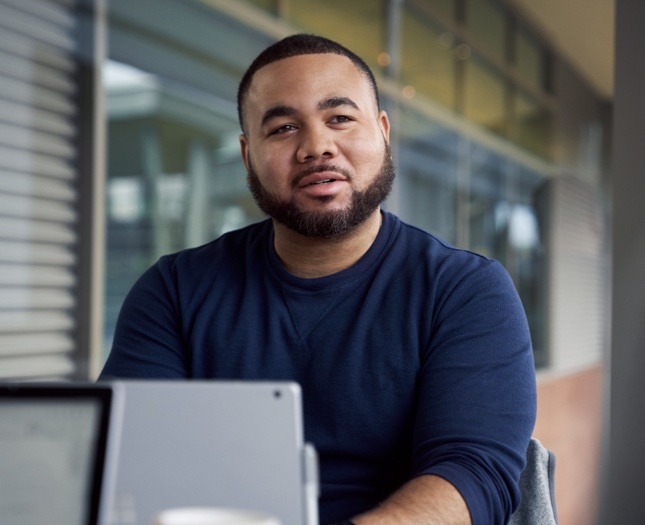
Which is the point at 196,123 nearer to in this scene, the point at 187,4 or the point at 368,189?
the point at 187,4

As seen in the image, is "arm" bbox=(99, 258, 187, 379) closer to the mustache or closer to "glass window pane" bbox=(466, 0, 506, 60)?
the mustache

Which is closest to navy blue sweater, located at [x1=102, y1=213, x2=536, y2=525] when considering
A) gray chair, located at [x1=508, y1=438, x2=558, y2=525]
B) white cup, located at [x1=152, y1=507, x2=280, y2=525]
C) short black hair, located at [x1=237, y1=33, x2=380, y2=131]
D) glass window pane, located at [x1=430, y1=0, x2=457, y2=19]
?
gray chair, located at [x1=508, y1=438, x2=558, y2=525]

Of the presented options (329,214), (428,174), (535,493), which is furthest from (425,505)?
(428,174)

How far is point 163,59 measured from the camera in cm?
295

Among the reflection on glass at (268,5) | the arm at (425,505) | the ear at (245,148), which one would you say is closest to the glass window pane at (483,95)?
the reflection on glass at (268,5)

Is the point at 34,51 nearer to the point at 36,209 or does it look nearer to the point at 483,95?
the point at 36,209

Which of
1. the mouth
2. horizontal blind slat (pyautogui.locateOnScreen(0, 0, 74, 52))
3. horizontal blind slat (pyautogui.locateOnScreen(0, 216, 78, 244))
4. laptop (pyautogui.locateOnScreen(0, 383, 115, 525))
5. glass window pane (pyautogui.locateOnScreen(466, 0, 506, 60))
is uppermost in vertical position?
glass window pane (pyautogui.locateOnScreen(466, 0, 506, 60))

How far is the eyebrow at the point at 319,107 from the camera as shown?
1.76m

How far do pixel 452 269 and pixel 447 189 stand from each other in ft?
9.32

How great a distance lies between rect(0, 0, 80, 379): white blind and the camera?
2.61 m

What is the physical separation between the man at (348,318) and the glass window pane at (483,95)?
8.68ft

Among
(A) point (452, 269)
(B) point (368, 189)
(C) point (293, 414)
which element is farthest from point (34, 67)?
(C) point (293, 414)

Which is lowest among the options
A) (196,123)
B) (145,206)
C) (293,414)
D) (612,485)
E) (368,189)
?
(612,485)

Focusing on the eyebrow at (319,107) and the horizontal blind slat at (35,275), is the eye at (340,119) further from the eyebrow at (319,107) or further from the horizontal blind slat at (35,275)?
the horizontal blind slat at (35,275)
